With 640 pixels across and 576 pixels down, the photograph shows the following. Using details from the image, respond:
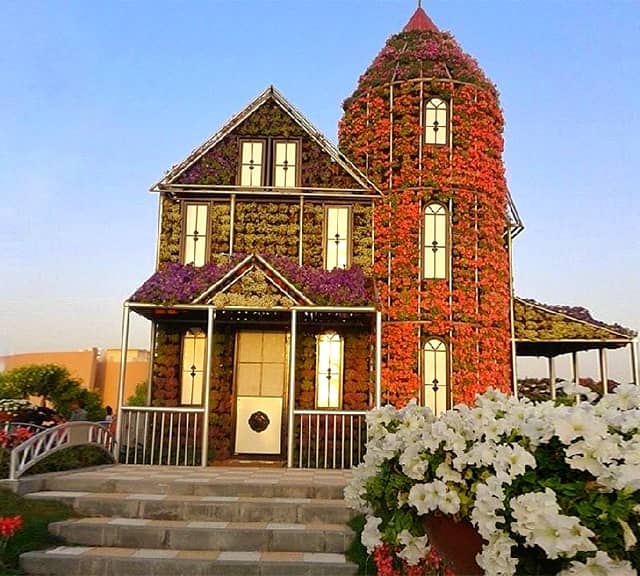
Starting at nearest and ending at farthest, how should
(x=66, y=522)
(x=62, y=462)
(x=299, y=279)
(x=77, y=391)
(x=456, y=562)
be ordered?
1. (x=456, y=562)
2. (x=66, y=522)
3. (x=62, y=462)
4. (x=299, y=279)
5. (x=77, y=391)

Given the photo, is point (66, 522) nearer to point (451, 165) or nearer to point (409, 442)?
point (409, 442)

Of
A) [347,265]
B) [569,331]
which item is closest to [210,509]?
[347,265]

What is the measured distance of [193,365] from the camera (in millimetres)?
12367

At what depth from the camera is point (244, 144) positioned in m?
13.2

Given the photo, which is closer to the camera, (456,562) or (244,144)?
(456,562)

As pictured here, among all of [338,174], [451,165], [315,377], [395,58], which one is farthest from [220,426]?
[395,58]

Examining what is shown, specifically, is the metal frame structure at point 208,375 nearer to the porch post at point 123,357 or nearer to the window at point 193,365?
the porch post at point 123,357

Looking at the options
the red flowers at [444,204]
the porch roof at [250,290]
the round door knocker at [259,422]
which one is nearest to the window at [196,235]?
the porch roof at [250,290]

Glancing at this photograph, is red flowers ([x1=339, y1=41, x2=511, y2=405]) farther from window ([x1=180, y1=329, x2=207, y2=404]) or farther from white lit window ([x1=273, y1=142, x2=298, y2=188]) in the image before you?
window ([x1=180, y1=329, x2=207, y2=404])

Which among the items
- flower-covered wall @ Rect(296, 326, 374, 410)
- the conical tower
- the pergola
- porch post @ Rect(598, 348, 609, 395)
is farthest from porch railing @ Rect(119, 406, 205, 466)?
porch post @ Rect(598, 348, 609, 395)

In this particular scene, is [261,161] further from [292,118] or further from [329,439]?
[329,439]

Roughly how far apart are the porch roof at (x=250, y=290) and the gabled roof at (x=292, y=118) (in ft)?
7.43

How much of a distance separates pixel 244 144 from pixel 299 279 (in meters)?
3.33

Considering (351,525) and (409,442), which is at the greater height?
(409,442)
